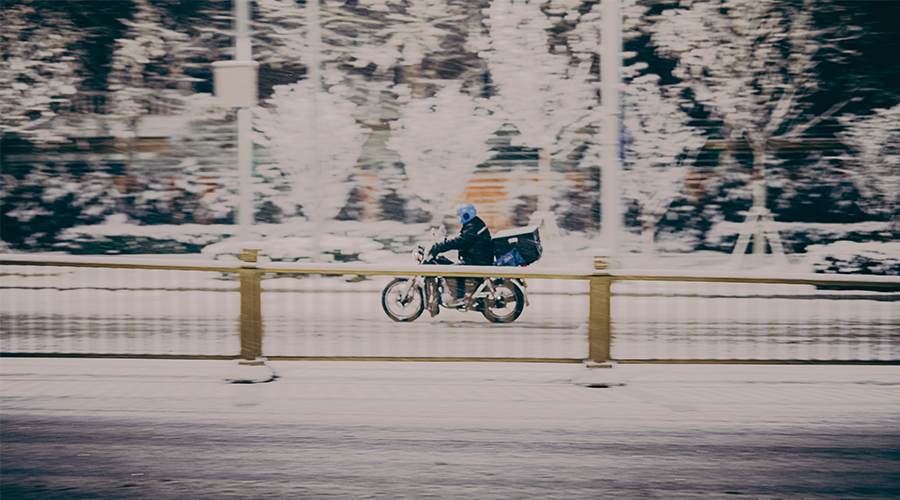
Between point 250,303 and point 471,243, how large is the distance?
4062mm

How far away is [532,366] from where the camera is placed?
23.0 feet

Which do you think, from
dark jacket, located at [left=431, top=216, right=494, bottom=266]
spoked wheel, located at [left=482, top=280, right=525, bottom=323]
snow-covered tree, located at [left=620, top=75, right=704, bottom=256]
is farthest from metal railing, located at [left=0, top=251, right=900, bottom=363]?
snow-covered tree, located at [left=620, top=75, right=704, bottom=256]

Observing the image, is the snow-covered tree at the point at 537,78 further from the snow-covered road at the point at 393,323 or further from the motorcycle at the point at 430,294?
the snow-covered road at the point at 393,323

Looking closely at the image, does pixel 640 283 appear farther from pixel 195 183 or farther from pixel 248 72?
pixel 195 183

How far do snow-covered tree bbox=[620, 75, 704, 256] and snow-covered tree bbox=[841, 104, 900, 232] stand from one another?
3.52 meters

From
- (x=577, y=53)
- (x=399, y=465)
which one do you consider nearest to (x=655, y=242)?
(x=577, y=53)

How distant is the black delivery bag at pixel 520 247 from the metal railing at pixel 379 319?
3.31 metres

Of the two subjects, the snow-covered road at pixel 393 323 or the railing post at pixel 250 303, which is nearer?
the railing post at pixel 250 303

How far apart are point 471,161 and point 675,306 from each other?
11.0m

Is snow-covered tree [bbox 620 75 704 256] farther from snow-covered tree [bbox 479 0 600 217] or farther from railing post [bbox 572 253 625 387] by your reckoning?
railing post [bbox 572 253 625 387]

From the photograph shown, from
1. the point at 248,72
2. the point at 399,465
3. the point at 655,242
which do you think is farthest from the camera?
the point at 655,242

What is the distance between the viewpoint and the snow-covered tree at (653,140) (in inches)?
627

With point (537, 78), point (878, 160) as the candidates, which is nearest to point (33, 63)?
point (537, 78)

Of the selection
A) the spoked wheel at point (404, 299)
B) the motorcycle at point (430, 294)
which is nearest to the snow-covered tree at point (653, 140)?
the motorcycle at point (430, 294)
